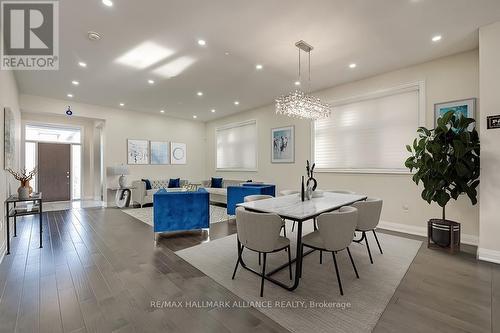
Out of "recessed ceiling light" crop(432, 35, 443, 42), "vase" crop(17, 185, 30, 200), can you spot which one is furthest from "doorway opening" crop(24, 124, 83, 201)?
"recessed ceiling light" crop(432, 35, 443, 42)

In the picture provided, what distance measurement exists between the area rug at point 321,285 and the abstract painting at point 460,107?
224cm

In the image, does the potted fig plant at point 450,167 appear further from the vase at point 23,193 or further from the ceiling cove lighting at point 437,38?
the vase at point 23,193

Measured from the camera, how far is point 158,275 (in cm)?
262

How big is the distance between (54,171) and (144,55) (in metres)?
6.55

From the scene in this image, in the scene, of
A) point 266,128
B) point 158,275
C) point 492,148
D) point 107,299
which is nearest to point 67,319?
point 107,299

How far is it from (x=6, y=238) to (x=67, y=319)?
2.66 m

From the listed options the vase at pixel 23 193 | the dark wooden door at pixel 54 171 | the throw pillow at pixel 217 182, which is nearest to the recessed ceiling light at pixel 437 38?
the throw pillow at pixel 217 182

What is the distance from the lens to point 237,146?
25.9 feet

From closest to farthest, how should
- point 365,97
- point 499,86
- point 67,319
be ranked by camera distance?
1. point 67,319
2. point 499,86
3. point 365,97

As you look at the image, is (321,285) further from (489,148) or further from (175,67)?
(175,67)

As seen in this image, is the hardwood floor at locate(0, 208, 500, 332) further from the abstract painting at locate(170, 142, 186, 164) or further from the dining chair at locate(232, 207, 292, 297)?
the abstract painting at locate(170, 142, 186, 164)

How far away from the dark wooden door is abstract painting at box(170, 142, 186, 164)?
→ 137 inches

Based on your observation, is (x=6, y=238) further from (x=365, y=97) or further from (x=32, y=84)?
(x=365, y=97)

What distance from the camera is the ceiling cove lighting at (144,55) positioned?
3.58 metres
